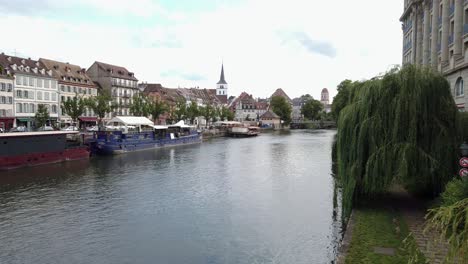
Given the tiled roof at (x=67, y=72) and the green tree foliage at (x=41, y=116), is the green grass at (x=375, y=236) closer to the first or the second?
the green tree foliage at (x=41, y=116)

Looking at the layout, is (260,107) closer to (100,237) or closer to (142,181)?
(142,181)

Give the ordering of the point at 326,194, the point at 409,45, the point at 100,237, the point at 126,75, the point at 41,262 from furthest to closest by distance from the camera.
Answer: the point at 126,75, the point at 409,45, the point at 326,194, the point at 100,237, the point at 41,262

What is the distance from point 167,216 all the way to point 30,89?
6322cm

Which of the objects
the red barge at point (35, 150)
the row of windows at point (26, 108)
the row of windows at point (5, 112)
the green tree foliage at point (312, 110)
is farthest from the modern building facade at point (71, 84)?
the green tree foliage at point (312, 110)

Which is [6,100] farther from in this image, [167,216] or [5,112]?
[167,216]

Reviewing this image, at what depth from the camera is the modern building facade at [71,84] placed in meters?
84.2

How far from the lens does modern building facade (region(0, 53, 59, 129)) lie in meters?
71.4

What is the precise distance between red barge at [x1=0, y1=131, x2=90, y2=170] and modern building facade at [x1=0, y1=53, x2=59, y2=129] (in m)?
27.6

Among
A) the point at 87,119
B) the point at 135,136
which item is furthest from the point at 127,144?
the point at 87,119

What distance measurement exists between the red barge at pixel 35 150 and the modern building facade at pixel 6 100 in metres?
24.7

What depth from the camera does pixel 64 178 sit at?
116 feet

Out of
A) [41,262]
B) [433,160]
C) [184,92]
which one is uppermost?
[184,92]

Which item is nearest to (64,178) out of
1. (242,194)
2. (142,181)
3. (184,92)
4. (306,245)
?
(142,181)

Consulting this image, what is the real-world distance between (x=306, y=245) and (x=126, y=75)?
323ft
